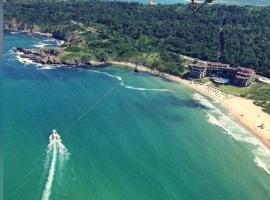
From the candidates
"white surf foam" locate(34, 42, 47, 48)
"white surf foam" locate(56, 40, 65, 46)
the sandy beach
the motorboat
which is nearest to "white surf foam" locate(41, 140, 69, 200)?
the motorboat

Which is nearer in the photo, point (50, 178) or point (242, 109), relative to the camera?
point (50, 178)

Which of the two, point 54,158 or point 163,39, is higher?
point 163,39

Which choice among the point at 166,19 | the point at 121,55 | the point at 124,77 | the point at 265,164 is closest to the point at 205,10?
the point at 166,19

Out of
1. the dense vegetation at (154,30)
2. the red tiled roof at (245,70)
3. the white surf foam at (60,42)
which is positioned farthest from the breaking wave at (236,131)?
the white surf foam at (60,42)

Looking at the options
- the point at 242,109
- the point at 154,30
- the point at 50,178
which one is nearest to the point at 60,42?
the point at 154,30

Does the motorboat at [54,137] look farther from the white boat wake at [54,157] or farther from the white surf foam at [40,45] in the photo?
the white surf foam at [40,45]

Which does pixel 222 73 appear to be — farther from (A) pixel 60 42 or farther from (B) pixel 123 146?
(A) pixel 60 42

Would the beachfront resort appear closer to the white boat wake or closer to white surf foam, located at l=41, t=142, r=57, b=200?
the white boat wake
